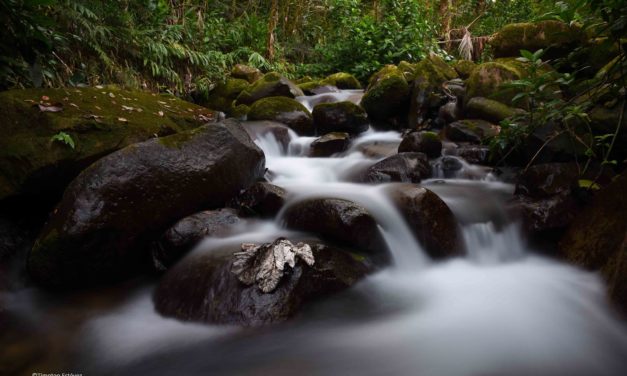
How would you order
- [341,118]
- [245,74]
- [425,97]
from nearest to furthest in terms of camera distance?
[425,97], [341,118], [245,74]

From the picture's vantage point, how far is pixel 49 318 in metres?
2.76

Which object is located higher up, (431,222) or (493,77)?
(493,77)

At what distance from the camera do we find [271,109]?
7145 mm

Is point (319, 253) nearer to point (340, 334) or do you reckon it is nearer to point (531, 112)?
point (340, 334)

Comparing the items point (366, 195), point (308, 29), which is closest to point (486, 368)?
point (366, 195)

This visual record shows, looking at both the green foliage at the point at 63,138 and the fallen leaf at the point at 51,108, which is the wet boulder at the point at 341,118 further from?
the green foliage at the point at 63,138

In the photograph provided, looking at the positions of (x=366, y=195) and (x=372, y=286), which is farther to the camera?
(x=366, y=195)

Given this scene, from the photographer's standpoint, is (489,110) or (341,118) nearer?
(489,110)

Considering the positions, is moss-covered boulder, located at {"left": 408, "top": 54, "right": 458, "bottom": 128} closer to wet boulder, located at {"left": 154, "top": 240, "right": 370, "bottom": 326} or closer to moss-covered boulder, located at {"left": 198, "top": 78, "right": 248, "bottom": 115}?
moss-covered boulder, located at {"left": 198, "top": 78, "right": 248, "bottom": 115}

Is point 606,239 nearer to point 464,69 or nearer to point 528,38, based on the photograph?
point 528,38

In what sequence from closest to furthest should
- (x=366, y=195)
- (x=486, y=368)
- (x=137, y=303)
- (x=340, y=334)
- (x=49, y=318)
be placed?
(x=486, y=368) < (x=340, y=334) < (x=49, y=318) < (x=137, y=303) < (x=366, y=195)

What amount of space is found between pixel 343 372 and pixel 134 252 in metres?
2.13

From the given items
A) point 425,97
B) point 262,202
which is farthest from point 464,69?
point 262,202

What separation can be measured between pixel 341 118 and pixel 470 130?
228 centimetres
